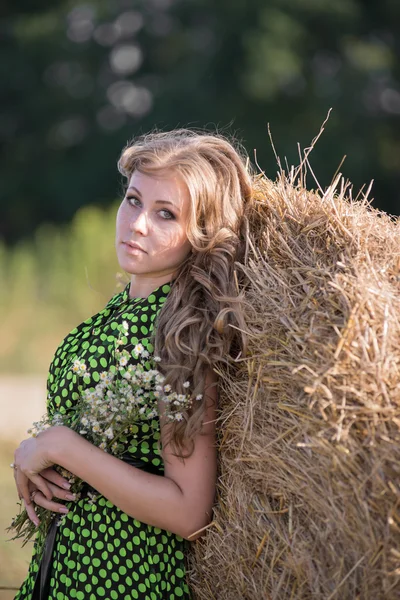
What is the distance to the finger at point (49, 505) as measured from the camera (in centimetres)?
217

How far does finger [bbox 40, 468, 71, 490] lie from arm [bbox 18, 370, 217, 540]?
0.09 meters

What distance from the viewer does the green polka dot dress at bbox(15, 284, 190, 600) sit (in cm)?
210

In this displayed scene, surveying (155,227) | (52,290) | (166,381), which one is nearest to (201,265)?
(155,227)

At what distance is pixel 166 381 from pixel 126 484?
→ 30cm

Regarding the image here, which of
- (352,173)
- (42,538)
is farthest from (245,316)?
(352,173)

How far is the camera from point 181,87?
16.5 m

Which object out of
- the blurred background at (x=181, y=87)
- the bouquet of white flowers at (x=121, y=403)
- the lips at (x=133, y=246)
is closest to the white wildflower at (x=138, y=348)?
the bouquet of white flowers at (x=121, y=403)

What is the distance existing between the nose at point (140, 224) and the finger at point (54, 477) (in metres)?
0.76

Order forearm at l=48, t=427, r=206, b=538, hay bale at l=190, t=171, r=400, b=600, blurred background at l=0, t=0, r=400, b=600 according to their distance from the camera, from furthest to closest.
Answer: blurred background at l=0, t=0, r=400, b=600 < forearm at l=48, t=427, r=206, b=538 < hay bale at l=190, t=171, r=400, b=600

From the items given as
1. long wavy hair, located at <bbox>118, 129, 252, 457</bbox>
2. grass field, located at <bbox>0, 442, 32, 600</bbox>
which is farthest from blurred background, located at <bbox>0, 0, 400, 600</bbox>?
long wavy hair, located at <bbox>118, 129, 252, 457</bbox>

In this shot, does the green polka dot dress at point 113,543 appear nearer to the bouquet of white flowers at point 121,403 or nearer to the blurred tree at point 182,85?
the bouquet of white flowers at point 121,403

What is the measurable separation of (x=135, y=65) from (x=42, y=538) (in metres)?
17.2

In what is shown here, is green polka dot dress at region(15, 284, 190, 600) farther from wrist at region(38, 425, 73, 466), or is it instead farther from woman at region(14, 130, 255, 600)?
wrist at region(38, 425, 73, 466)

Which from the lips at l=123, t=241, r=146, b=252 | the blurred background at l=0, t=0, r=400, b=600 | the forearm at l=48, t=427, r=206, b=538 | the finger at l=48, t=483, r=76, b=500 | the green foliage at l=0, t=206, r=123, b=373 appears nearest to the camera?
the forearm at l=48, t=427, r=206, b=538
